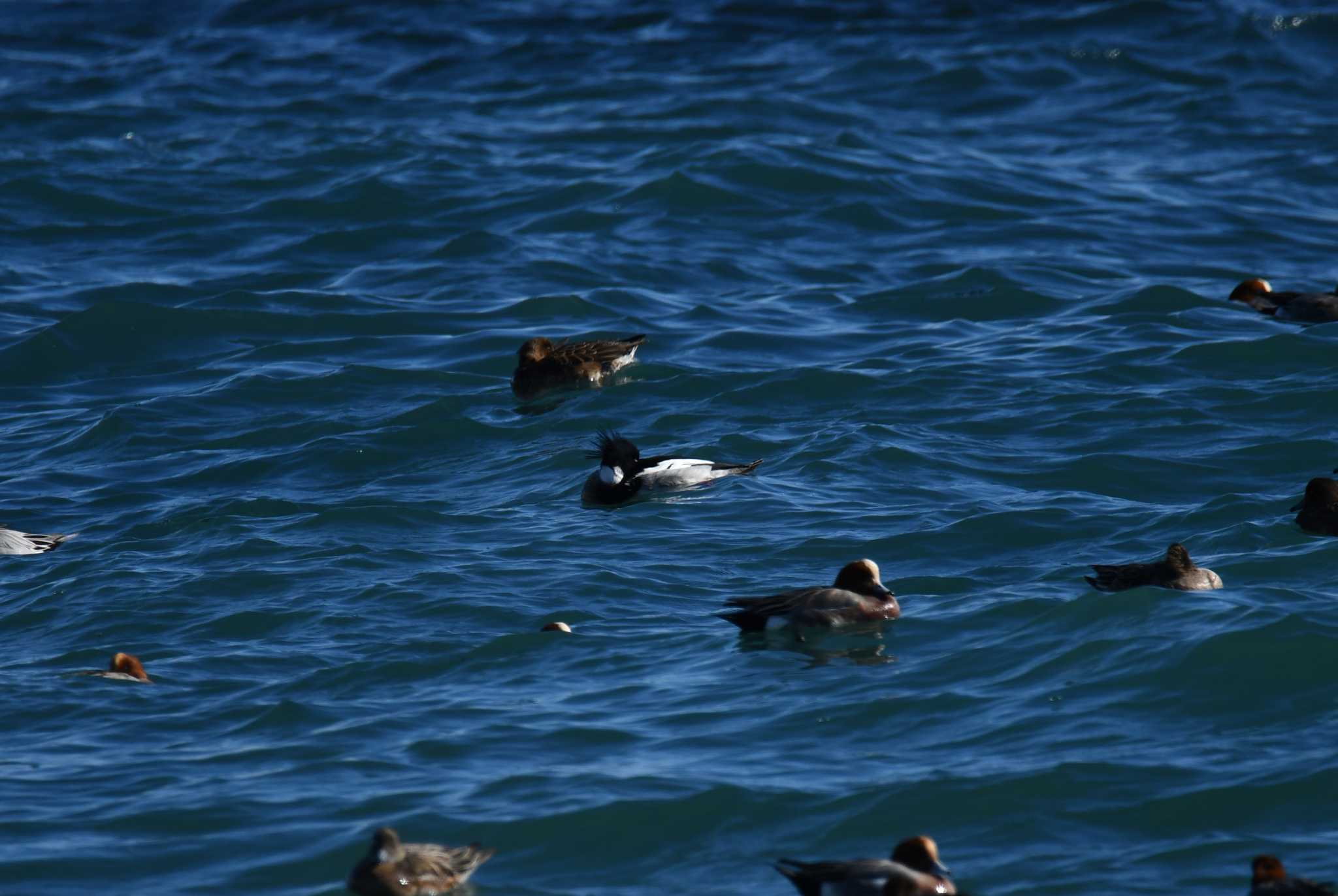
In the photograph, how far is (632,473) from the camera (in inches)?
576

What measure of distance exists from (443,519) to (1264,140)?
17.0 meters

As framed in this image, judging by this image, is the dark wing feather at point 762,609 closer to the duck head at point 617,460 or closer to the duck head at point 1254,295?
the duck head at point 617,460

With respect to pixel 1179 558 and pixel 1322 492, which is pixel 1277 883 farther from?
pixel 1322 492

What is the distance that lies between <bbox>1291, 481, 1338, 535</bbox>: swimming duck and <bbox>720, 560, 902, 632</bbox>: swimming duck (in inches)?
129

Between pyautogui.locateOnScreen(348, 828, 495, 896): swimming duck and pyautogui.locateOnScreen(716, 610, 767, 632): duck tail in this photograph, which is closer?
pyautogui.locateOnScreen(348, 828, 495, 896): swimming duck

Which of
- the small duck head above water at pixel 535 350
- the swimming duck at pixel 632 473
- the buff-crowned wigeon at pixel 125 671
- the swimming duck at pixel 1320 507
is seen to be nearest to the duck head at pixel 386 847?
the buff-crowned wigeon at pixel 125 671

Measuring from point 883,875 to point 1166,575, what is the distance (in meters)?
4.40

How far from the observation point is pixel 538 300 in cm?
2020

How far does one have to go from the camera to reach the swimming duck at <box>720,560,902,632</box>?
11273 mm

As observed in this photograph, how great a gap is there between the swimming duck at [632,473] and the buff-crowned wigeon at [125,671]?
15.2 ft

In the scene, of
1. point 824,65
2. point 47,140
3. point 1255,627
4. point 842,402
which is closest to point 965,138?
point 824,65

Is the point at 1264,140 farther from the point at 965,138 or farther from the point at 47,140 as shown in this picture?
the point at 47,140

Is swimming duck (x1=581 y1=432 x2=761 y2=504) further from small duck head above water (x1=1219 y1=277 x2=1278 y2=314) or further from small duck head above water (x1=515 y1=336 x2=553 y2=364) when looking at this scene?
small duck head above water (x1=1219 y1=277 x2=1278 y2=314)

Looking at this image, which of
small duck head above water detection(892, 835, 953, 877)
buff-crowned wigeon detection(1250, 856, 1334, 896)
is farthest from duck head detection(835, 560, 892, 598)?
buff-crowned wigeon detection(1250, 856, 1334, 896)
